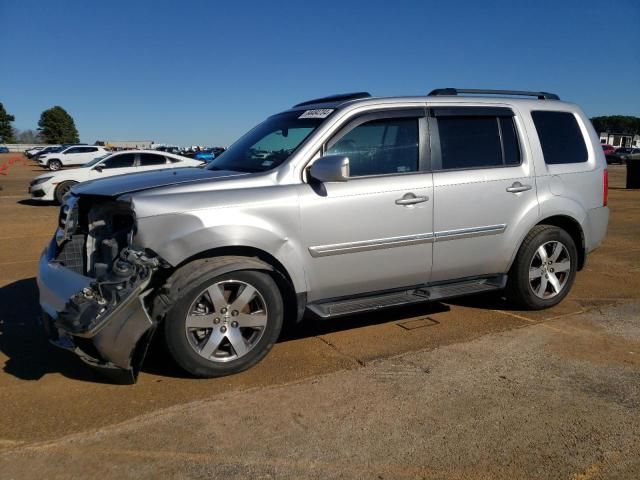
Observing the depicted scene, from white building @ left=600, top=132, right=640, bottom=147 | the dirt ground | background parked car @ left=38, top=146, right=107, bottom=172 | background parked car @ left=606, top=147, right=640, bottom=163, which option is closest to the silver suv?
the dirt ground

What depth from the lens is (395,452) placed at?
9.25 ft

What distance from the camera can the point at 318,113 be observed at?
4.43 m

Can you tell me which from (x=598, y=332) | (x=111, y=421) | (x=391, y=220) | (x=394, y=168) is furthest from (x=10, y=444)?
(x=598, y=332)

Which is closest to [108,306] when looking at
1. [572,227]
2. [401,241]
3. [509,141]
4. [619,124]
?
[401,241]

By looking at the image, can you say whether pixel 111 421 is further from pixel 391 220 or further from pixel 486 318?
pixel 486 318

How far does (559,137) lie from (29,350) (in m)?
4.95

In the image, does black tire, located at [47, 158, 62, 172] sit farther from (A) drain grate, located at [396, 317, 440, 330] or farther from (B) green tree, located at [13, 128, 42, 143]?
(B) green tree, located at [13, 128, 42, 143]

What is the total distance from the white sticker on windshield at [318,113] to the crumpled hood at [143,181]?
2.64 ft

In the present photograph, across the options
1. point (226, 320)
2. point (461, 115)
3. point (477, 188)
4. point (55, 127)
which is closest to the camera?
point (226, 320)

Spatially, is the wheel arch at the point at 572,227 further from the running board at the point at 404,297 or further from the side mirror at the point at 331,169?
the side mirror at the point at 331,169

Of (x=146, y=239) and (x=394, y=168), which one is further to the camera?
(x=394, y=168)

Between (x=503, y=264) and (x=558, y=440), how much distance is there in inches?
84.8

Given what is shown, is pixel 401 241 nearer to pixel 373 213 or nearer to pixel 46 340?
pixel 373 213

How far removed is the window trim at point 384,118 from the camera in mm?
4126
